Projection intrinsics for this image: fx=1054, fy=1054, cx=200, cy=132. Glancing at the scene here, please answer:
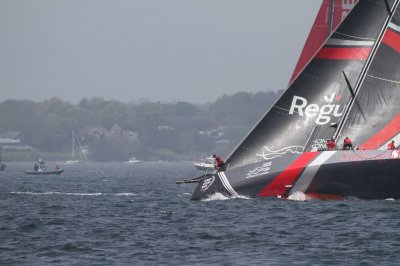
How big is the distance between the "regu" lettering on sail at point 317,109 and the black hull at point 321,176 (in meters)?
2.17

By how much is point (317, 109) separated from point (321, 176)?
10.3 feet

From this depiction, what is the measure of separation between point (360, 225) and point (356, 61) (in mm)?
10217

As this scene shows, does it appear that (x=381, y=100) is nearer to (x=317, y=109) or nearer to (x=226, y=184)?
(x=317, y=109)

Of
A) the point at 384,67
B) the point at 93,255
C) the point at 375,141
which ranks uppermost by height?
the point at 384,67

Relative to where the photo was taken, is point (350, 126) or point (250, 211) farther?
point (350, 126)

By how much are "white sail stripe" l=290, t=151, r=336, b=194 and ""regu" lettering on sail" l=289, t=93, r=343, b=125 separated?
2.43m

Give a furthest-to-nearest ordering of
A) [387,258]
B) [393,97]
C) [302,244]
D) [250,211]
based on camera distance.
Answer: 1. [393,97]
2. [250,211]
3. [302,244]
4. [387,258]

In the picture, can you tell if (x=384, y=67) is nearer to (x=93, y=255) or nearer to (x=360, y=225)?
(x=360, y=225)

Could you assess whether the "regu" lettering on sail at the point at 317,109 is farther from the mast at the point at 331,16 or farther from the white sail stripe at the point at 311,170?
the mast at the point at 331,16

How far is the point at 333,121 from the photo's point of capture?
1547 inches

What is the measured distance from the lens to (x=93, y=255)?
26109 millimetres

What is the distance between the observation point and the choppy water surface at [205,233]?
25.6 m

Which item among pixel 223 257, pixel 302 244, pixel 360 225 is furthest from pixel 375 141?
pixel 223 257

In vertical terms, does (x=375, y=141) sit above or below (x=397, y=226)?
above
